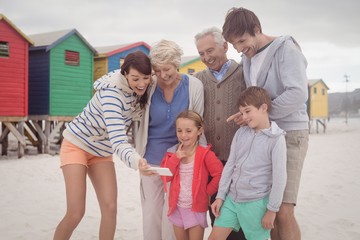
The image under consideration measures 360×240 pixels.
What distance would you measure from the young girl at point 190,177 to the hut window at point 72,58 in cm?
1444

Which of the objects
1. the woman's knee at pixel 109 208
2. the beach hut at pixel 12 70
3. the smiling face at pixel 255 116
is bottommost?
the woman's knee at pixel 109 208

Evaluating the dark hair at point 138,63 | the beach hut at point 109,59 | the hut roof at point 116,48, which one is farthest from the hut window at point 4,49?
the dark hair at point 138,63

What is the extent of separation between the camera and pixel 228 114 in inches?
147

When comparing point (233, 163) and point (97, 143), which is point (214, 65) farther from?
point (97, 143)

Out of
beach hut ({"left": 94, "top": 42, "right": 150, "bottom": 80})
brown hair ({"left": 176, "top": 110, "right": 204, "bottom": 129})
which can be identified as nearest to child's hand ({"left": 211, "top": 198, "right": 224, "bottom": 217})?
brown hair ({"left": 176, "top": 110, "right": 204, "bottom": 129})

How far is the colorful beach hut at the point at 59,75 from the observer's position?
16.2m

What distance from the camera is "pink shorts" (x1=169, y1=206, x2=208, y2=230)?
354 centimetres

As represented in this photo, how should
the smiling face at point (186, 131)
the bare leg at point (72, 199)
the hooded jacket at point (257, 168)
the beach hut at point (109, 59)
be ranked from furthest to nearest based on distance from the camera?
the beach hut at point (109, 59), the bare leg at point (72, 199), the smiling face at point (186, 131), the hooded jacket at point (257, 168)

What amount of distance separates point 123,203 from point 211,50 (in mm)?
4452

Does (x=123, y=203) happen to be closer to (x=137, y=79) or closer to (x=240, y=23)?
(x=137, y=79)

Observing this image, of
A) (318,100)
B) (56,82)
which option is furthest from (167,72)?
(318,100)

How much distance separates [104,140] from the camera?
382cm

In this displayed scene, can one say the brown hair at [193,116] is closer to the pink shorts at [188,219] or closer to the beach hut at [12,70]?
the pink shorts at [188,219]

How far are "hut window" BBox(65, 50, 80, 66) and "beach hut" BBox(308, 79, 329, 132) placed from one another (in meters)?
22.4
